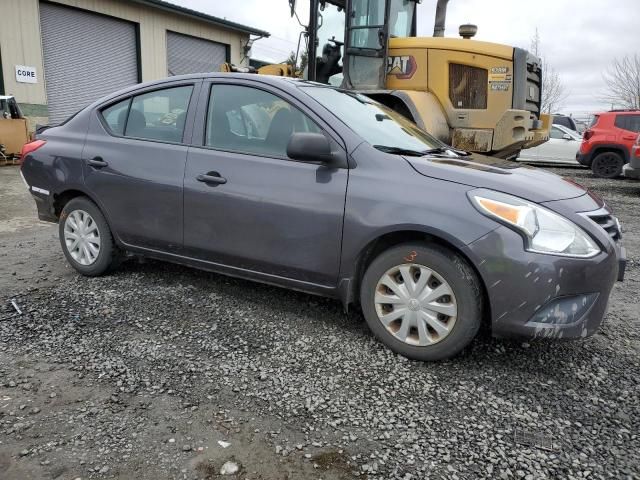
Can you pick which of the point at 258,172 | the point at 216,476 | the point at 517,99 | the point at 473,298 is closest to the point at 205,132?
the point at 258,172

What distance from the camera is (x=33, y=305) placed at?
3.78m

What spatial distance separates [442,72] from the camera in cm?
766

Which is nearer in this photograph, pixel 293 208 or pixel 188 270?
pixel 293 208

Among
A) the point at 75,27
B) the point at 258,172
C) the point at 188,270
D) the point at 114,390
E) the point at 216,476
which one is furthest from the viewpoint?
the point at 75,27

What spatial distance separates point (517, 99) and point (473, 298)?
591 cm

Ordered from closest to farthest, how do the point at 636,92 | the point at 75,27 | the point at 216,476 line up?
the point at 216,476 < the point at 75,27 < the point at 636,92

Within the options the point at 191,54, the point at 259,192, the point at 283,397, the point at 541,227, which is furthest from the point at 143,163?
the point at 191,54

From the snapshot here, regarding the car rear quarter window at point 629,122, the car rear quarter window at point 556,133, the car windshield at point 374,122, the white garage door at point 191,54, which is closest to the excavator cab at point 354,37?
the car windshield at point 374,122

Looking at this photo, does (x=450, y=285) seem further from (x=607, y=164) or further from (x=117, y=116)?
(x=607, y=164)

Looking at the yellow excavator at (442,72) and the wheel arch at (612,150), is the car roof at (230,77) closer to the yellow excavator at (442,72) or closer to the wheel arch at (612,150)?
the yellow excavator at (442,72)

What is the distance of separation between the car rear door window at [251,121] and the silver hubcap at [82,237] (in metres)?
1.37

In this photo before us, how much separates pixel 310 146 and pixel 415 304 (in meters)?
Result: 1.12

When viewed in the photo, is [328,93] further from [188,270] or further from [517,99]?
[517,99]

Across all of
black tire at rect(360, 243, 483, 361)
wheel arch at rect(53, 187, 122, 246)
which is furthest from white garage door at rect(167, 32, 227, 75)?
black tire at rect(360, 243, 483, 361)
